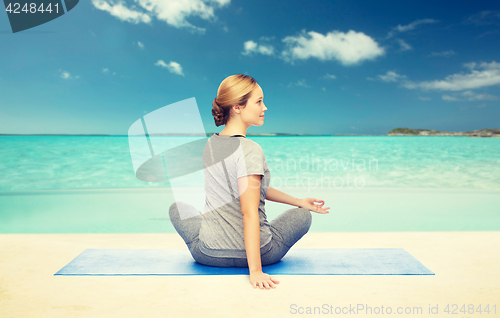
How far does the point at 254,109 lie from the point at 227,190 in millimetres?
363

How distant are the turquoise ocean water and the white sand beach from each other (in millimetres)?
2208

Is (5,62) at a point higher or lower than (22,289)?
higher

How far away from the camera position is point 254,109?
1.34 metres

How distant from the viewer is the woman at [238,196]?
49.3 inches

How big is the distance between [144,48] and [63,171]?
53.1 ft

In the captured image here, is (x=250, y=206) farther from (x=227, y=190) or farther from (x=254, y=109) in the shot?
(x=254, y=109)

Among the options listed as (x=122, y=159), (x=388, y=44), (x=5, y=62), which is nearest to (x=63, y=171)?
(x=122, y=159)

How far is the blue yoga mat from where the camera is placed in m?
1.54

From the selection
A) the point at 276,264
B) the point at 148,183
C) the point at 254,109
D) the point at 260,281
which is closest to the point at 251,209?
the point at 260,281

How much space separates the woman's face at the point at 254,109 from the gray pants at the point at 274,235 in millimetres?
513

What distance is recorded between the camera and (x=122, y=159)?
11.6m

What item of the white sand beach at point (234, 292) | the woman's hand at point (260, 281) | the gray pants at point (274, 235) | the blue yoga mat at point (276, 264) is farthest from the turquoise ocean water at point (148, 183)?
the woman's hand at point (260, 281)

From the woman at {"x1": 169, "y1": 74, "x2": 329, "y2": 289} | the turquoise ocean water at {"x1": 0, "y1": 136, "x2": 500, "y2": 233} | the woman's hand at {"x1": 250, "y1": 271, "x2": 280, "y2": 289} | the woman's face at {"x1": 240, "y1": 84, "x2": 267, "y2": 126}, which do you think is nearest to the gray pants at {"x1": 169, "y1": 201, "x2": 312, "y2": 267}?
the woman at {"x1": 169, "y1": 74, "x2": 329, "y2": 289}

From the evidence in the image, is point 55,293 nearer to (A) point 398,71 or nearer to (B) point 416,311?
(B) point 416,311
